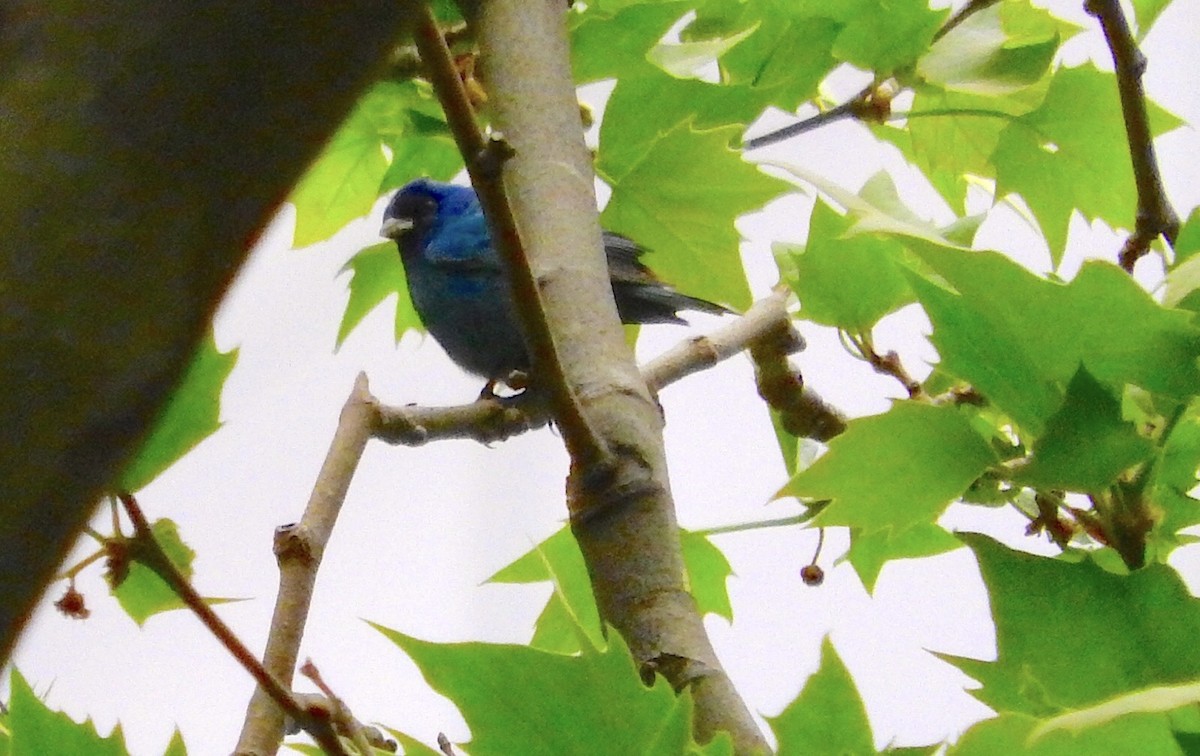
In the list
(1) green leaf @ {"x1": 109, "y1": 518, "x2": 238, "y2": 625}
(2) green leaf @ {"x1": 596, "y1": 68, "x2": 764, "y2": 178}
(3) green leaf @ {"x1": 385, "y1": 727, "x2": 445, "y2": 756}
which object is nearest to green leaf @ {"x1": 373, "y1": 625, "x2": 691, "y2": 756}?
(3) green leaf @ {"x1": 385, "y1": 727, "x2": 445, "y2": 756}

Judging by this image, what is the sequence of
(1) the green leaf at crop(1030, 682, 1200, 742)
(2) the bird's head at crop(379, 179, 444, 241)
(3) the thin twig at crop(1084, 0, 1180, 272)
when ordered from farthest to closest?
(2) the bird's head at crop(379, 179, 444, 241) < (3) the thin twig at crop(1084, 0, 1180, 272) < (1) the green leaf at crop(1030, 682, 1200, 742)

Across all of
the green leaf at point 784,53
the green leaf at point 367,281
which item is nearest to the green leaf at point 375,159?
the green leaf at point 367,281

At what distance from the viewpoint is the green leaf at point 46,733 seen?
0.33 metres

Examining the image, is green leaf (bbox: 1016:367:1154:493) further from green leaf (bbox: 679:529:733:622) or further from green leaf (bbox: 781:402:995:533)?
green leaf (bbox: 679:529:733:622)

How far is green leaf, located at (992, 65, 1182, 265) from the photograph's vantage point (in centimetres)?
60

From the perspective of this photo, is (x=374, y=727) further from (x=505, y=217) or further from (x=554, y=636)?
(x=505, y=217)

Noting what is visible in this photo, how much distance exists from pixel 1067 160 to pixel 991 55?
2.5 inches

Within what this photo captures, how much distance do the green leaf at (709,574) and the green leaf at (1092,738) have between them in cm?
33

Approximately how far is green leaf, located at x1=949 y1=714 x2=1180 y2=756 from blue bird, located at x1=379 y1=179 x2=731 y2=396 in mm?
729

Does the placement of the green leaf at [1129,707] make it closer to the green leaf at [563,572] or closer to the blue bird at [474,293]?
the green leaf at [563,572]

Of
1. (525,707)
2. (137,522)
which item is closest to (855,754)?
(525,707)

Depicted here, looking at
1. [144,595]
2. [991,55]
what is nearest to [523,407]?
[144,595]

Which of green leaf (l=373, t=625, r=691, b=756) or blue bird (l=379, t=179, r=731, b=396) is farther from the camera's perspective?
blue bird (l=379, t=179, r=731, b=396)

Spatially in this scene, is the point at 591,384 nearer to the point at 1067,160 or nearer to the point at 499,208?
the point at 499,208
